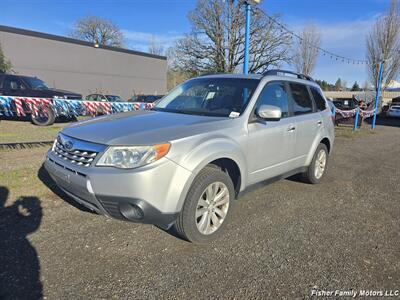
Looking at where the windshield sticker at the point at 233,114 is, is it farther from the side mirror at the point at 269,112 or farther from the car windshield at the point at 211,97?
the side mirror at the point at 269,112

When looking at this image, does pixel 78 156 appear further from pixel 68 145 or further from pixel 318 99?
pixel 318 99

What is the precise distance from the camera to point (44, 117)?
10.7 metres

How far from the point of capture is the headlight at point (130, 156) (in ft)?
8.29

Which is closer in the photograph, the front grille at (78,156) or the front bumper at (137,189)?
the front bumper at (137,189)

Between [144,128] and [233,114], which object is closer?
[144,128]

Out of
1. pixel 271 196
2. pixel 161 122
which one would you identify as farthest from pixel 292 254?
pixel 161 122

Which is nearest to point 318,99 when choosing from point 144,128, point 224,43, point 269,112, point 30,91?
point 269,112

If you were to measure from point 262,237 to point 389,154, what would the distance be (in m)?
7.30

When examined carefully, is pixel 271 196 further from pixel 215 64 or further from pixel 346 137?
pixel 215 64

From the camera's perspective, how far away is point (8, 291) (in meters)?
2.25

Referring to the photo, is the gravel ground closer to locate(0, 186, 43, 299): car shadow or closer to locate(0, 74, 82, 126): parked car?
locate(0, 186, 43, 299): car shadow

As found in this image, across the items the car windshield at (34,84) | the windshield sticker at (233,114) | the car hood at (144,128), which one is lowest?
the car hood at (144,128)

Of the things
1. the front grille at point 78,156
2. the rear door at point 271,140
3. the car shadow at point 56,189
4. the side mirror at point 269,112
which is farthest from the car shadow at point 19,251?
the side mirror at point 269,112

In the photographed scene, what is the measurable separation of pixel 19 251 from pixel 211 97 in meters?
2.74
